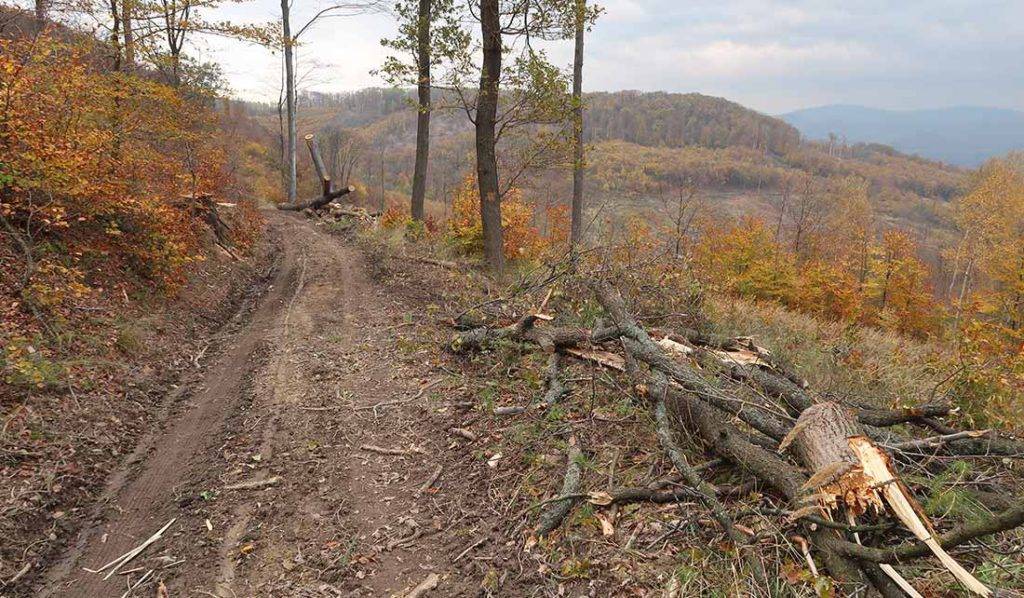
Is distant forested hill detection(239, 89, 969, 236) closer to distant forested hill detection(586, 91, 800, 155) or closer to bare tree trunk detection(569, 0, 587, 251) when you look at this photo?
distant forested hill detection(586, 91, 800, 155)

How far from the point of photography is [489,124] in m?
9.86

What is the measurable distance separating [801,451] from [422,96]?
12.6m

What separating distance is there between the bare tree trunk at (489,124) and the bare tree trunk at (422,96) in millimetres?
1308

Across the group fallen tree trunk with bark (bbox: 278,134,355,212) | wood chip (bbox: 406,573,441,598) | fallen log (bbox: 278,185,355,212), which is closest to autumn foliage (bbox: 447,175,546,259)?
fallen log (bbox: 278,185,355,212)

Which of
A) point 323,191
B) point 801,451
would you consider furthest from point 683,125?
point 801,451

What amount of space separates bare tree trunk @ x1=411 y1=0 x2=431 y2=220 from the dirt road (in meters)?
6.48

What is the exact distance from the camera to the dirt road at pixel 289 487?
3244 millimetres

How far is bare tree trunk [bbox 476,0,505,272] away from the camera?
9.42 m

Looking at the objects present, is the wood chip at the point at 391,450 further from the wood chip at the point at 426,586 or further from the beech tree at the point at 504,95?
the beech tree at the point at 504,95

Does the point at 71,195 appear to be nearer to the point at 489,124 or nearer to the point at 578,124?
the point at 489,124

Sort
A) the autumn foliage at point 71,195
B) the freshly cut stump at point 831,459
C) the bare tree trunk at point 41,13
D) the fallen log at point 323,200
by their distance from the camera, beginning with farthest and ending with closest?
1. the fallen log at point 323,200
2. the bare tree trunk at point 41,13
3. the autumn foliage at point 71,195
4. the freshly cut stump at point 831,459

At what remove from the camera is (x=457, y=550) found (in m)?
3.40

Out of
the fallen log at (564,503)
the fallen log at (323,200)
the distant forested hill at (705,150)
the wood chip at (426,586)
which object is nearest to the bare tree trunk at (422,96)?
the fallen log at (323,200)

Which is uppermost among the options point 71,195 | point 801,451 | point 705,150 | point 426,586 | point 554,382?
point 705,150
